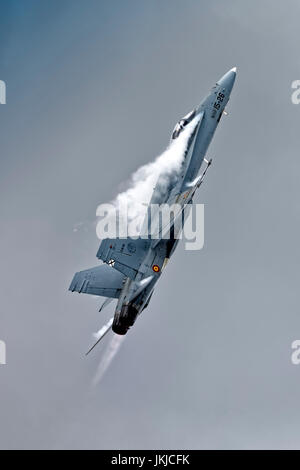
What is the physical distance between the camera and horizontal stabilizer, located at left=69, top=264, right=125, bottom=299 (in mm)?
28812

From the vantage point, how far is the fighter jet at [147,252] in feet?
91.0

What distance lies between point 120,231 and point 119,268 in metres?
1.99

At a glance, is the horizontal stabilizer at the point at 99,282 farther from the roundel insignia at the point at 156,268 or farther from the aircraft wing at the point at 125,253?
the roundel insignia at the point at 156,268

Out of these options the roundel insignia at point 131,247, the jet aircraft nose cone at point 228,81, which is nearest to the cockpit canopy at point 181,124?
the jet aircraft nose cone at point 228,81

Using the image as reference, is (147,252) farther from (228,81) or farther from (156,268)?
(228,81)

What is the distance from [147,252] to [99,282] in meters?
2.82

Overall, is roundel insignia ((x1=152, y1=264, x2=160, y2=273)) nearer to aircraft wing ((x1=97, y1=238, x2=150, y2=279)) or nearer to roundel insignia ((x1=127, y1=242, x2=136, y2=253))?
aircraft wing ((x1=97, y1=238, x2=150, y2=279))

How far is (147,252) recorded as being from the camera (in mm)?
28500

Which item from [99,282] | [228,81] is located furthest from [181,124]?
[99,282]

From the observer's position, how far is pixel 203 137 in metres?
30.6

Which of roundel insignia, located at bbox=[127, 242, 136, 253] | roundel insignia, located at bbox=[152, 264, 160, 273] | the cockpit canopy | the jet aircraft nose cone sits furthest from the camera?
the jet aircraft nose cone

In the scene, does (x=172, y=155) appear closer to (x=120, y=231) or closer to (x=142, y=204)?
(x=142, y=204)

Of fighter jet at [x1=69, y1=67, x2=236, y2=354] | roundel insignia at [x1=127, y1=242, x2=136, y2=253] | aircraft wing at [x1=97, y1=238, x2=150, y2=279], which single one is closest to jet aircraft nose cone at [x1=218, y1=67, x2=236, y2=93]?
fighter jet at [x1=69, y1=67, x2=236, y2=354]
